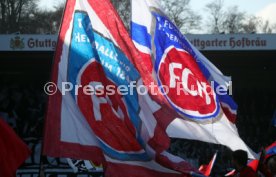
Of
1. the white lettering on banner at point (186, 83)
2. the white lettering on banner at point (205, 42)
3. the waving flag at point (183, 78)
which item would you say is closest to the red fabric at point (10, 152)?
the waving flag at point (183, 78)

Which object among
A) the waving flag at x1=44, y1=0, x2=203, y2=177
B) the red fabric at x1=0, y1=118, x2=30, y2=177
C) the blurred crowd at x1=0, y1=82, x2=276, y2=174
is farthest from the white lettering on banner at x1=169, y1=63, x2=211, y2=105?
the blurred crowd at x1=0, y1=82, x2=276, y2=174

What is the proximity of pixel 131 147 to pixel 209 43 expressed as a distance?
1332cm

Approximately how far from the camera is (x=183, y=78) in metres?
8.89

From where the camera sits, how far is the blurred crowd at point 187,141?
23.5 m

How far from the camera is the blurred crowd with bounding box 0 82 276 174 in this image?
2348cm

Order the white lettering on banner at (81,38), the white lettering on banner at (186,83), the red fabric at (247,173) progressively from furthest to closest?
the white lettering on banner at (186,83), the white lettering on banner at (81,38), the red fabric at (247,173)

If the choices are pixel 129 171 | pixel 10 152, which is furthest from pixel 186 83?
pixel 10 152

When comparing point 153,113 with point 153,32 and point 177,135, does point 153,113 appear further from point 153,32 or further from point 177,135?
point 153,32

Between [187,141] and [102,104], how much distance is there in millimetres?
16787

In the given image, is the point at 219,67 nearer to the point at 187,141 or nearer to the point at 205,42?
the point at 187,141

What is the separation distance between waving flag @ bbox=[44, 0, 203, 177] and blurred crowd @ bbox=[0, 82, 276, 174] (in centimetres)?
1503

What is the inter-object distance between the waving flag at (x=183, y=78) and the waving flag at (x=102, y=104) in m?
0.97

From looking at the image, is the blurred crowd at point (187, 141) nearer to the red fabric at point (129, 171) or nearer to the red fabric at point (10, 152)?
the red fabric at point (10, 152)

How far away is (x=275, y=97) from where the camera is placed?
2586 centimetres
